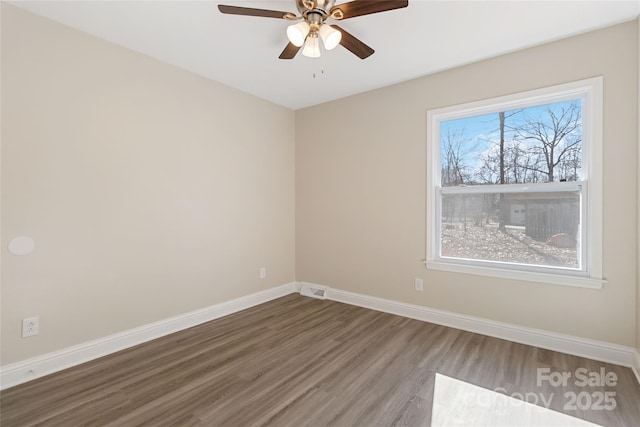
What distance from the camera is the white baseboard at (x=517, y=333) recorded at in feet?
7.31

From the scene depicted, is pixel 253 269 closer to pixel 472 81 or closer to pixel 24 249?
pixel 24 249

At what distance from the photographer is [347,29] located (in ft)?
7.54

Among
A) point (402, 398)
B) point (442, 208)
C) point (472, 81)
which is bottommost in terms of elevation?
point (402, 398)

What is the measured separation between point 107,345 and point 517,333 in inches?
139

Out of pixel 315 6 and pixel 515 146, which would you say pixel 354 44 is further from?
pixel 515 146

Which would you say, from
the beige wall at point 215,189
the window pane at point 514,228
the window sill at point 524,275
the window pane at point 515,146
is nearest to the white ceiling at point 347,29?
the beige wall at point 215,189

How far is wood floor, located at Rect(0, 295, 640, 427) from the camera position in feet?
5.62

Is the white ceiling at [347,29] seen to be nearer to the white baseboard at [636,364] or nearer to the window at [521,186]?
the window at [521,186]

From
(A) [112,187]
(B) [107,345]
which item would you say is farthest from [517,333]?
(A) [112,187]

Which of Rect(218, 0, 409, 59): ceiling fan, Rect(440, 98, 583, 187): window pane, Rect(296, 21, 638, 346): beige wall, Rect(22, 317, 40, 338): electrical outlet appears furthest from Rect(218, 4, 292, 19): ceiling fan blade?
Rect(22, 317, 40, 338): electrical outlet

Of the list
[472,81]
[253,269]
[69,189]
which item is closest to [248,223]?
[253,269]

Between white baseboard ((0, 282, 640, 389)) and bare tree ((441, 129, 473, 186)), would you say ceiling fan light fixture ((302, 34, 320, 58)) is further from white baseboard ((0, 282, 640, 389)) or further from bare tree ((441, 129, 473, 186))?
white baseboard ((0, 282, 640, 389))

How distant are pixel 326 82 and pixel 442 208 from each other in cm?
187

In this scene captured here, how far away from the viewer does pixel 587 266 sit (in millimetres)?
2369
